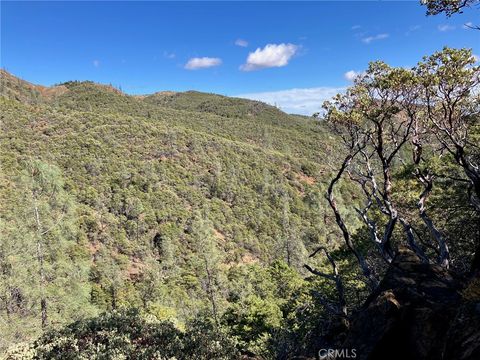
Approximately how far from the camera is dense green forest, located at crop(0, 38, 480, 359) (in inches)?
396

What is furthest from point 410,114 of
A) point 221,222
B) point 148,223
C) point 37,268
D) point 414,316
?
point 221,222

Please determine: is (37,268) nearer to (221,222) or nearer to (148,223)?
(148,223)

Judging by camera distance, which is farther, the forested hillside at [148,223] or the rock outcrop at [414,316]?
the forested hillside at [148,223]

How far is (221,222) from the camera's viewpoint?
67.6 meters

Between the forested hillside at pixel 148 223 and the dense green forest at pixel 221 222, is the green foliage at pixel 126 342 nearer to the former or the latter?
the dense green forest at pixel 221 222

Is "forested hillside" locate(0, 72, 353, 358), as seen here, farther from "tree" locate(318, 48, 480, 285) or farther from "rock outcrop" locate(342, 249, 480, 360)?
"rock outcrop" locate(342, 249, 480, 360)

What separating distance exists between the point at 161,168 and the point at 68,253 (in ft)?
107

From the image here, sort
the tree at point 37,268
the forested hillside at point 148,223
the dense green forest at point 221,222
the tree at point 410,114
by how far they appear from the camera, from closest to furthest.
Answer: the tree at point 410,114 < the dense green forest at point 221,222 < the tree at point 37,268 < the forested hillside at point 148,223

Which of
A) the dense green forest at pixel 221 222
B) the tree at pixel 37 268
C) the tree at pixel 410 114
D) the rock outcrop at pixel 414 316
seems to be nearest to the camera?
the rock outcrop at pixel 414 316

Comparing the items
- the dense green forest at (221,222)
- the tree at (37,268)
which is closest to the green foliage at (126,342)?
the dense green forest at (221,222)

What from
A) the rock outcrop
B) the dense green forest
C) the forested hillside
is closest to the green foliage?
the dense green forest

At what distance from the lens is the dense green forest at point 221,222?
10.1 metres

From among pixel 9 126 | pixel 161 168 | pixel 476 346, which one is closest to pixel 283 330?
pixel 476 346

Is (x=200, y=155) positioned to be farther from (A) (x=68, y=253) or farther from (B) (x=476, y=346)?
(B) (x=476, y=346)
